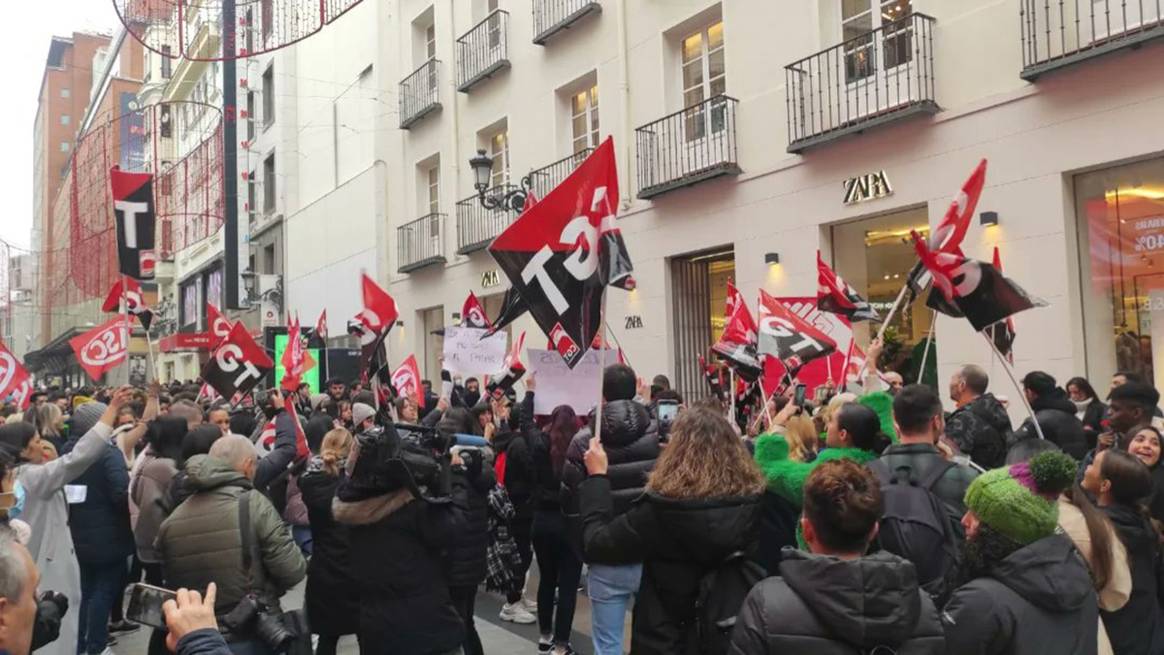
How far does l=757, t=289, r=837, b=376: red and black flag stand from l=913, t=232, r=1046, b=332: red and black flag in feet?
4.35

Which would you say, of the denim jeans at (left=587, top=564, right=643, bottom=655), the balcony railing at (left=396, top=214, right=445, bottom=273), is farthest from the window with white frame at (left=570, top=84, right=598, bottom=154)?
the denim jeans at (left=587, top=564, right=643, bottom=655)

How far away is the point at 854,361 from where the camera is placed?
348 inches

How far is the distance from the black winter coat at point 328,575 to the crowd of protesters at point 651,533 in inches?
0.6

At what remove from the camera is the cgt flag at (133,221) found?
10039 mm

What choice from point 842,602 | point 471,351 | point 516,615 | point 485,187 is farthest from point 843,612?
point 485,187

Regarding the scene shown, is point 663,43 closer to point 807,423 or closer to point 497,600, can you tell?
point 497,600

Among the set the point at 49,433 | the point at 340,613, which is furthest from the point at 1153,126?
the point at 49,433

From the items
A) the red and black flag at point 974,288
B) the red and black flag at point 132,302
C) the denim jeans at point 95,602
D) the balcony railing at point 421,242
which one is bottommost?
the denim jeans at point 95,602

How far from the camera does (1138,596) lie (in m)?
3.78

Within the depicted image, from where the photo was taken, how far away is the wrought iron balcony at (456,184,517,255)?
18031 millimetres

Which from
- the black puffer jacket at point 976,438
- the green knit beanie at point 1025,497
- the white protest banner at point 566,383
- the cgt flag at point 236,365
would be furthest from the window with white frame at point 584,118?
the green knit beanie at point 1025,497

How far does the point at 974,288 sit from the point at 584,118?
11004 mm

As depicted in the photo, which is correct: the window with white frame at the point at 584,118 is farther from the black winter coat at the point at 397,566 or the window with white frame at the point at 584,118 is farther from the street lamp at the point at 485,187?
the black winter coat at the point at 397,566

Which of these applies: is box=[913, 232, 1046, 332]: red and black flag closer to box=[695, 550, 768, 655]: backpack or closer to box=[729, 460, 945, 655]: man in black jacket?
box=[695, 550, 768, 655]: backpack
